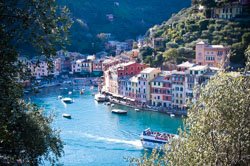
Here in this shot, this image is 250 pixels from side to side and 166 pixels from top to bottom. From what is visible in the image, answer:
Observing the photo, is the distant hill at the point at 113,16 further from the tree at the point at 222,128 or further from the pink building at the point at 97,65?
the tree at the point at 222,128

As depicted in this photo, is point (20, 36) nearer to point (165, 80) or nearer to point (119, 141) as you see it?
point (119, 141)

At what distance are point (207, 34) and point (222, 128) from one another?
106 ft

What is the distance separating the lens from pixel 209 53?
35.4 meters

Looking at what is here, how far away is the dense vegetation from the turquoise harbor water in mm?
8384

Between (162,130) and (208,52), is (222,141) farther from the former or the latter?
(208,52)

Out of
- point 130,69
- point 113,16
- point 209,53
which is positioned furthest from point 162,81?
point 113,16

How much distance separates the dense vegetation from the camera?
34.3 metres

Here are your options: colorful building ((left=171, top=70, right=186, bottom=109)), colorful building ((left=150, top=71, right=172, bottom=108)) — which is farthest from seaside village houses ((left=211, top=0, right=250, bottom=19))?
colorful building ((left=171, top=70, right=186, bottom=109))

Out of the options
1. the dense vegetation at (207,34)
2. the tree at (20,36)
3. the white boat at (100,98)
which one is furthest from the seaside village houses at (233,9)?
the tree at (20,36)

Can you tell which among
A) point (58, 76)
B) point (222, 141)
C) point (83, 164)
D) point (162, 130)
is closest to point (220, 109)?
point (222, 141)

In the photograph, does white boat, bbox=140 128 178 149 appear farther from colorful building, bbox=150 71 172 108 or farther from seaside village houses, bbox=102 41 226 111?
colorful building, bbox=150 71 172 108

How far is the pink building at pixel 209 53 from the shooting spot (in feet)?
115

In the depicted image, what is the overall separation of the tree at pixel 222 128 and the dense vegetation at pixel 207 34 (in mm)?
27121

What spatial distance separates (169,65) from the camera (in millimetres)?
37750
